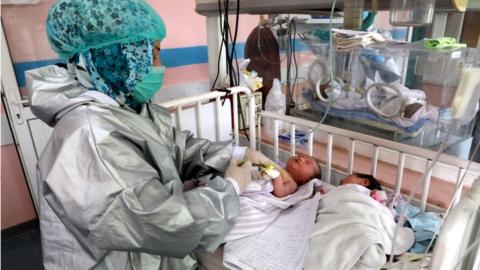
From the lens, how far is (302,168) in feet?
5.39

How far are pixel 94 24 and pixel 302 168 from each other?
3.69 feet

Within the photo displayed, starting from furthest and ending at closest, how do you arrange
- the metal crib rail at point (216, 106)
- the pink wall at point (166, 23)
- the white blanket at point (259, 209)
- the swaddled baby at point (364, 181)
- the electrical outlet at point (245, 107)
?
the pink wall at point (166, 23), the electrical outlet at point (245, 107), the metal crib rail at point (216, 106), the swaddled baby at point (364, 181), the white blanket at point (259, 209)

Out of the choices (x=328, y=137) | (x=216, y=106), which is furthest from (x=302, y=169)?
(x=216, y=106)

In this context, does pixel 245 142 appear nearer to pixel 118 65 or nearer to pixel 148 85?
pixel 148 85

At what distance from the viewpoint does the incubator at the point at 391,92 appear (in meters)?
1.65

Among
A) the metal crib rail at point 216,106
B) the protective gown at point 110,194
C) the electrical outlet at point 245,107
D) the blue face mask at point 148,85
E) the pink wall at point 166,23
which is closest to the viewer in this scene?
the protective gown at point 110,194

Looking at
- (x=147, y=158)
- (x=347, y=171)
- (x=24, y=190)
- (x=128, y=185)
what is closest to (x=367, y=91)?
(x=347, y=171)

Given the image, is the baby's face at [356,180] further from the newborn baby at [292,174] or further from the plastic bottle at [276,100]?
the plastic bottle at [276,100]

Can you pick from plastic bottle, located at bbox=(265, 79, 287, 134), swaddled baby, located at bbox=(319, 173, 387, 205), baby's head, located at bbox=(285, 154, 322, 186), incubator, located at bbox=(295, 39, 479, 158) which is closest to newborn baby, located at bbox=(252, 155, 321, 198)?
baby's head, located at bbox=(285, 154, 322, 186)

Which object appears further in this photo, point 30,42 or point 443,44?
point 30,42

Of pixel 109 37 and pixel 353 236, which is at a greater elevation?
pixel 109 37

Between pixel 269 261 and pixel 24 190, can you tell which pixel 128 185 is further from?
pixel 24 190

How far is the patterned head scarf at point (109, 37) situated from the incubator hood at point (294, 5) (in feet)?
1.90

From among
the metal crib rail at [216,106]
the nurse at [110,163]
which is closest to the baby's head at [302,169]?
the metal crib rail at [216,106]
